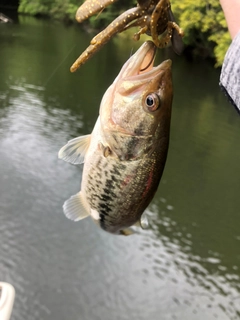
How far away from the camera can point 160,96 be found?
1.39 meters

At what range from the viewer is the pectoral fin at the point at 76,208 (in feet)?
5.54

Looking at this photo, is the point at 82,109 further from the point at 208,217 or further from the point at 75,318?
the point at 75,318

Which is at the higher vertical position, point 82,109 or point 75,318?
point 82,109

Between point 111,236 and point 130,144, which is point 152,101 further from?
point 111,236

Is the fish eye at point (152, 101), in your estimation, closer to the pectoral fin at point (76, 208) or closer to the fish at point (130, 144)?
the fish at point (130, 144)

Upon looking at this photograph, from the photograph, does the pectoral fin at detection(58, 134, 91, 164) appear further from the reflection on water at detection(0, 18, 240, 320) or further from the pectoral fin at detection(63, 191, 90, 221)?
the reflection on water at detection(0, 18, 240, 320)

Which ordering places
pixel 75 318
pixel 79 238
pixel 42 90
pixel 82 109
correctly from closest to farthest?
pixel 75 318 < pixel 79 238 < pixel 82 109 < pixel 42 90

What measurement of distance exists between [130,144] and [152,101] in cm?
17

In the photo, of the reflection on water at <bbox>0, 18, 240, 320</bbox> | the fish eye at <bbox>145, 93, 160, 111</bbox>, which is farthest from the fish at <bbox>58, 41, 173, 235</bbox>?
the reflection on water at <bbox>0, 18, 240, 320</bbox>

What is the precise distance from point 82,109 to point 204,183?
561cm

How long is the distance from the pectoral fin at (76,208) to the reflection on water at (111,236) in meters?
6.33

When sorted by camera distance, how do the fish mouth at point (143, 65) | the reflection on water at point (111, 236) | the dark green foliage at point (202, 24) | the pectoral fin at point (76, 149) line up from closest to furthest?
the fish mouth at point (143, 65)
the pectoral fin at point (76, 149)
the reflection on water at point (111, 236)
the dark green foliage at point (202, 24)

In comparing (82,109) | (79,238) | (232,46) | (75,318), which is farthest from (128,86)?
(82,109)

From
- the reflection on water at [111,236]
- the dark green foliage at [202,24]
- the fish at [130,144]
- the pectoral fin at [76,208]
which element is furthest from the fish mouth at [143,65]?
the dark green foliage at [202,24]
